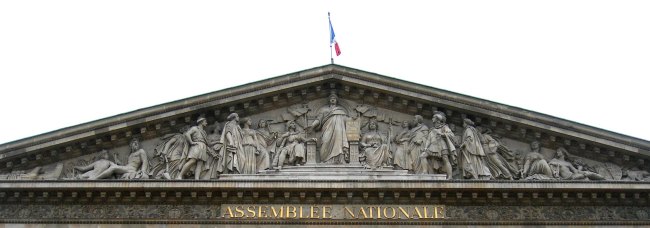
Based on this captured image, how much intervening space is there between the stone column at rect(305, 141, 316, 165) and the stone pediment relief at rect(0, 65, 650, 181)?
23mm

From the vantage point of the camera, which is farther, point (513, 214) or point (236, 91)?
point (236, 91)

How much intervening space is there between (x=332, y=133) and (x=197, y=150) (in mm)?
3088

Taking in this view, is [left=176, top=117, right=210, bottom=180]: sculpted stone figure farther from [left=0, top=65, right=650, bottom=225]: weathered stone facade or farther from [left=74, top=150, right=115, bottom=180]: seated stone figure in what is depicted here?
[left=74, top=150, right=115, bottom=180]: seated stone figure

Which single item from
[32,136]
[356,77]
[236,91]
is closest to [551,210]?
[356,77]

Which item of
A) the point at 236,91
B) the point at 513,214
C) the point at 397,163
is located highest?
the point at 236,91

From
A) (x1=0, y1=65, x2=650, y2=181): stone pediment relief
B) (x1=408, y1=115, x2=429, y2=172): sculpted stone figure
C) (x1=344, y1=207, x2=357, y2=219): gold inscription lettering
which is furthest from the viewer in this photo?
(x1=408, y1=115, x2=429, y2=172): sculpted stone figure

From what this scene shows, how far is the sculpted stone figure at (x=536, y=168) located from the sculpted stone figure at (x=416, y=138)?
2344 millimetres

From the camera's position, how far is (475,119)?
22.1 metres

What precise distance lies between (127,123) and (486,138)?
8.23 meters

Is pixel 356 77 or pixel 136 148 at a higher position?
pixel 356 77

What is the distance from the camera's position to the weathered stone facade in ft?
67.1

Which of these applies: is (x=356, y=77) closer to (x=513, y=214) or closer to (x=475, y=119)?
(x=475, y=119)

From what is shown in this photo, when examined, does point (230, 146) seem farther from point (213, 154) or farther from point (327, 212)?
point (327, 212)

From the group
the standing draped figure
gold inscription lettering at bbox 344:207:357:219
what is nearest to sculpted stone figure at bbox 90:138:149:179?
the standing draped figure
